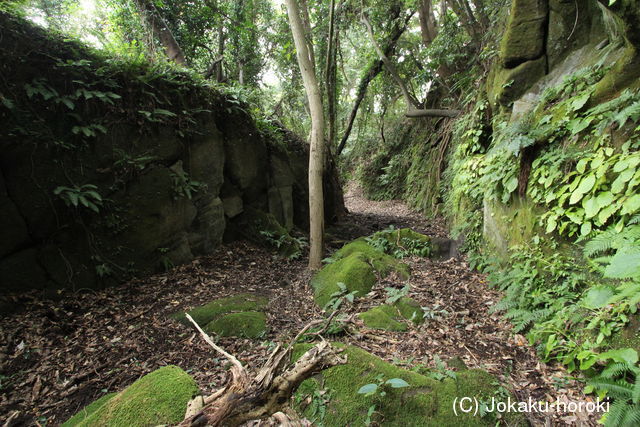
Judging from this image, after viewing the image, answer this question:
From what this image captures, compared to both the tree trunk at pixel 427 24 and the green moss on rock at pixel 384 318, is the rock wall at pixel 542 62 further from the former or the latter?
the tree trunk at pixel 427 24

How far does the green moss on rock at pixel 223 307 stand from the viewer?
4.36 meters

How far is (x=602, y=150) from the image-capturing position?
10.9ft

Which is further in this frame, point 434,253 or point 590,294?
point 434,253

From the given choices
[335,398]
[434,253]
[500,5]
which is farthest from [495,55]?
[335,398]

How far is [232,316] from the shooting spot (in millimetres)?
4285

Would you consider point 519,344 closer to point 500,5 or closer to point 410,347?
point 410,347

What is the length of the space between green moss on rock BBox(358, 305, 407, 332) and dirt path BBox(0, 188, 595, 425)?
0.12 meters

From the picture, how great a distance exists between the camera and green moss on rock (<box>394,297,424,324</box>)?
4015 mm

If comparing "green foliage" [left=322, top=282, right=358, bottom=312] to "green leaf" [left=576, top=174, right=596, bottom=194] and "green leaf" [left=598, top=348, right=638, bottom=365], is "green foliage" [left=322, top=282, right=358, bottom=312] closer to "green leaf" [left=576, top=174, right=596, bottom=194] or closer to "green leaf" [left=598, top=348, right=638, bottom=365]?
"green leaf" [left=598, top=348, right=638, bottom=365]

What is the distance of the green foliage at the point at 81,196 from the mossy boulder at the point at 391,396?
14.0 feet

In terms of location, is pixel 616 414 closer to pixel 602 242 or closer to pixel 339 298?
pixel 602 242

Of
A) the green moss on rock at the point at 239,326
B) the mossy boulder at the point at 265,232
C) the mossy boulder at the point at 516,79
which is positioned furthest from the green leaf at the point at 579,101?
the mossy boulder at the point at 265,232

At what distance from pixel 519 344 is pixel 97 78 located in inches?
298

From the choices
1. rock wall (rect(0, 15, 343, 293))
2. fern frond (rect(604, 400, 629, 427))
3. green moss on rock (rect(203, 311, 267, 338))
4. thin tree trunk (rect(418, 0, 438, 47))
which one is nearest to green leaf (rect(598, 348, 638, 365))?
fern frond (rect(604, 400, 629, 427))
